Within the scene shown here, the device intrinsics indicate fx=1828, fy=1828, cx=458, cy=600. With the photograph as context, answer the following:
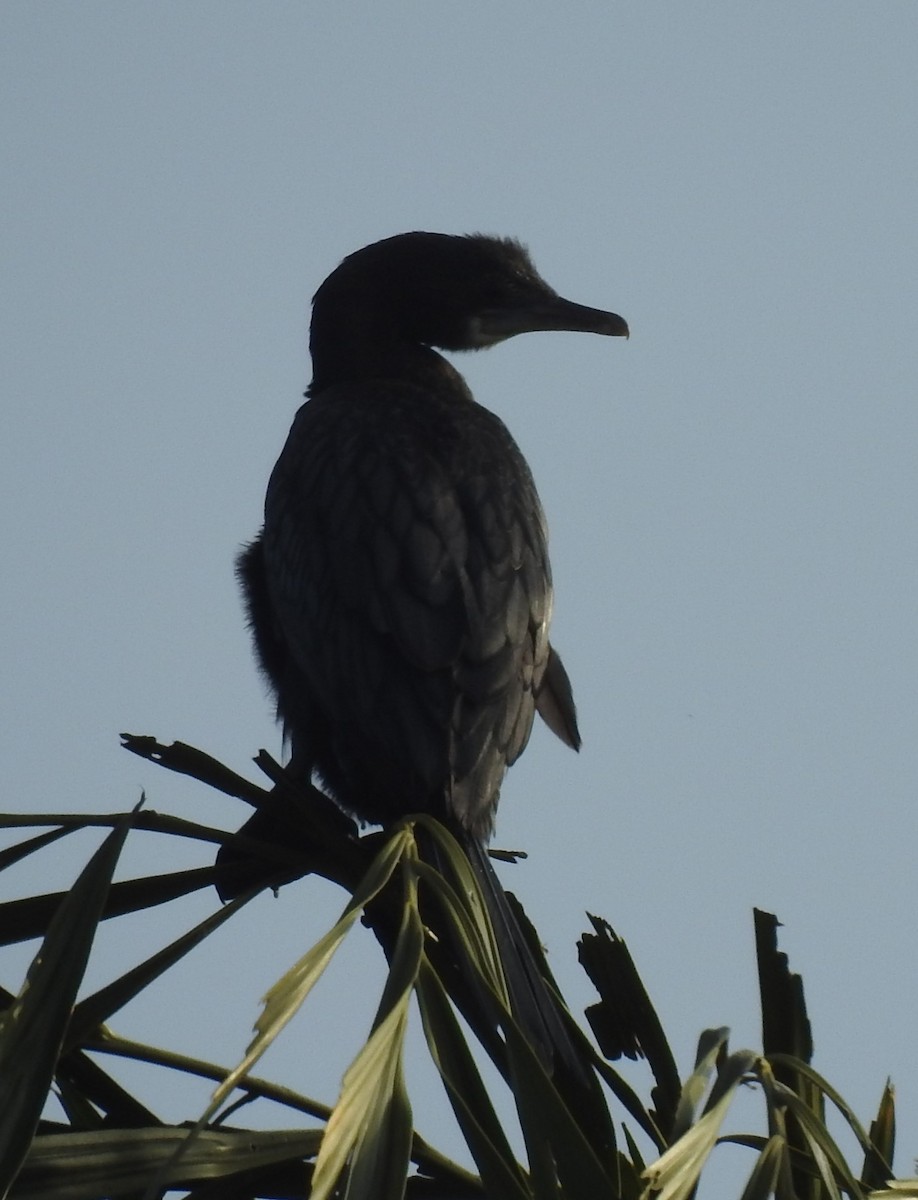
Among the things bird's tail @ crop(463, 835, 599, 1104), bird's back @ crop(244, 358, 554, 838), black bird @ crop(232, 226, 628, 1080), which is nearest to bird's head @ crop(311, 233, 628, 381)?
black bird @ crop(232, 226, 628, 1080)

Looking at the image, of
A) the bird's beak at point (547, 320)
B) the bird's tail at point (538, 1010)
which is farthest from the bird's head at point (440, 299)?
the bird's tail at point (538, 1010)

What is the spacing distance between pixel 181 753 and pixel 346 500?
151cm

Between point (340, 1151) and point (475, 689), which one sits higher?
point (475, 689)

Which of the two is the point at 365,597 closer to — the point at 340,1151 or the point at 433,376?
the point at 433,376

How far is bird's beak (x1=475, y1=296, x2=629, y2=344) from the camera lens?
6215 millimetres

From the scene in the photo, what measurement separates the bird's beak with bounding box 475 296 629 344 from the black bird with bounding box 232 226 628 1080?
0.49 m

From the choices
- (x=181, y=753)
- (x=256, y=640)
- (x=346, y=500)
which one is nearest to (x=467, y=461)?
(x=346, y=500)

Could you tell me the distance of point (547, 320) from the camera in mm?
6332

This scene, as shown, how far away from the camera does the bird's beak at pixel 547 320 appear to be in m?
6.21

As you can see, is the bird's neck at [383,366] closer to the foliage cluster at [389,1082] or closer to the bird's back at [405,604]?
the bird's back at [405,604]

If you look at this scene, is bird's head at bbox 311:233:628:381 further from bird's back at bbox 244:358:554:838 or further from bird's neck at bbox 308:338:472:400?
bird's back at bbox 244:358:554:838

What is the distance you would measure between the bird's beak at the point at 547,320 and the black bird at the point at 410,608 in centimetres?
49

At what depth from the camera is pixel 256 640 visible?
529 cm

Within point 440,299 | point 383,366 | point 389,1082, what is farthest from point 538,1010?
point 440,299
